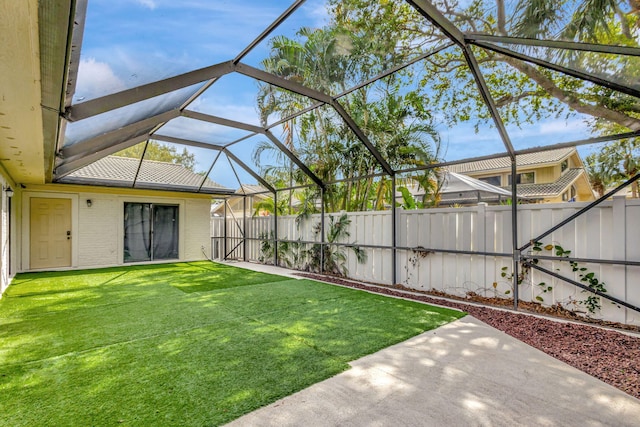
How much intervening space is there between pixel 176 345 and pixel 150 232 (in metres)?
8.31

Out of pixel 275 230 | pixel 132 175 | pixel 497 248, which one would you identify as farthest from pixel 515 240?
pixel 132 175

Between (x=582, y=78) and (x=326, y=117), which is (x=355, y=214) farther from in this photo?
(x=582, y=78)

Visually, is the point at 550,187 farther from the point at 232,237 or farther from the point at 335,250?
the point at 232,237

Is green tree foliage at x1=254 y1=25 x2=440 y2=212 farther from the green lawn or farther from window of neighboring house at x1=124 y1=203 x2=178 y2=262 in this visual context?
window of neighboring house at x1=124 y1=203 x2=178 y2=262

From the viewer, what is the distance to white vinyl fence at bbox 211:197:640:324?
12.9ft

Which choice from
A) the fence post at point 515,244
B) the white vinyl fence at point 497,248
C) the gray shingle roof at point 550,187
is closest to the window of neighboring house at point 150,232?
the white vinyl fence at point 497,248

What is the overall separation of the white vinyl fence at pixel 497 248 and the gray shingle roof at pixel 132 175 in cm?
587

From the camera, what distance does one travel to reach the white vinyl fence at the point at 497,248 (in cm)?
394

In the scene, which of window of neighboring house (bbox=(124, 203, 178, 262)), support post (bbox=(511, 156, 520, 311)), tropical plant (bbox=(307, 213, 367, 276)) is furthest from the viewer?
window of neighboring house (bbox=(124, 203, 178, 262))

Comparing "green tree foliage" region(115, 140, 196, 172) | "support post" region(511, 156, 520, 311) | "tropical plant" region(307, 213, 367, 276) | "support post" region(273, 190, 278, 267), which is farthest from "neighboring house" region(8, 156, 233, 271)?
"green tree foliage" region(115, 140, 196, 172)

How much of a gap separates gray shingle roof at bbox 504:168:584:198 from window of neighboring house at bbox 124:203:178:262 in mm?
11005

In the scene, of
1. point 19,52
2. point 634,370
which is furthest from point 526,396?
point 19,52

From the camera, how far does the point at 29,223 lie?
8.46 m

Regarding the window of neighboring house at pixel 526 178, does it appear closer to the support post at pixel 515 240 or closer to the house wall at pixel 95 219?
the support post at pixel 515 240
